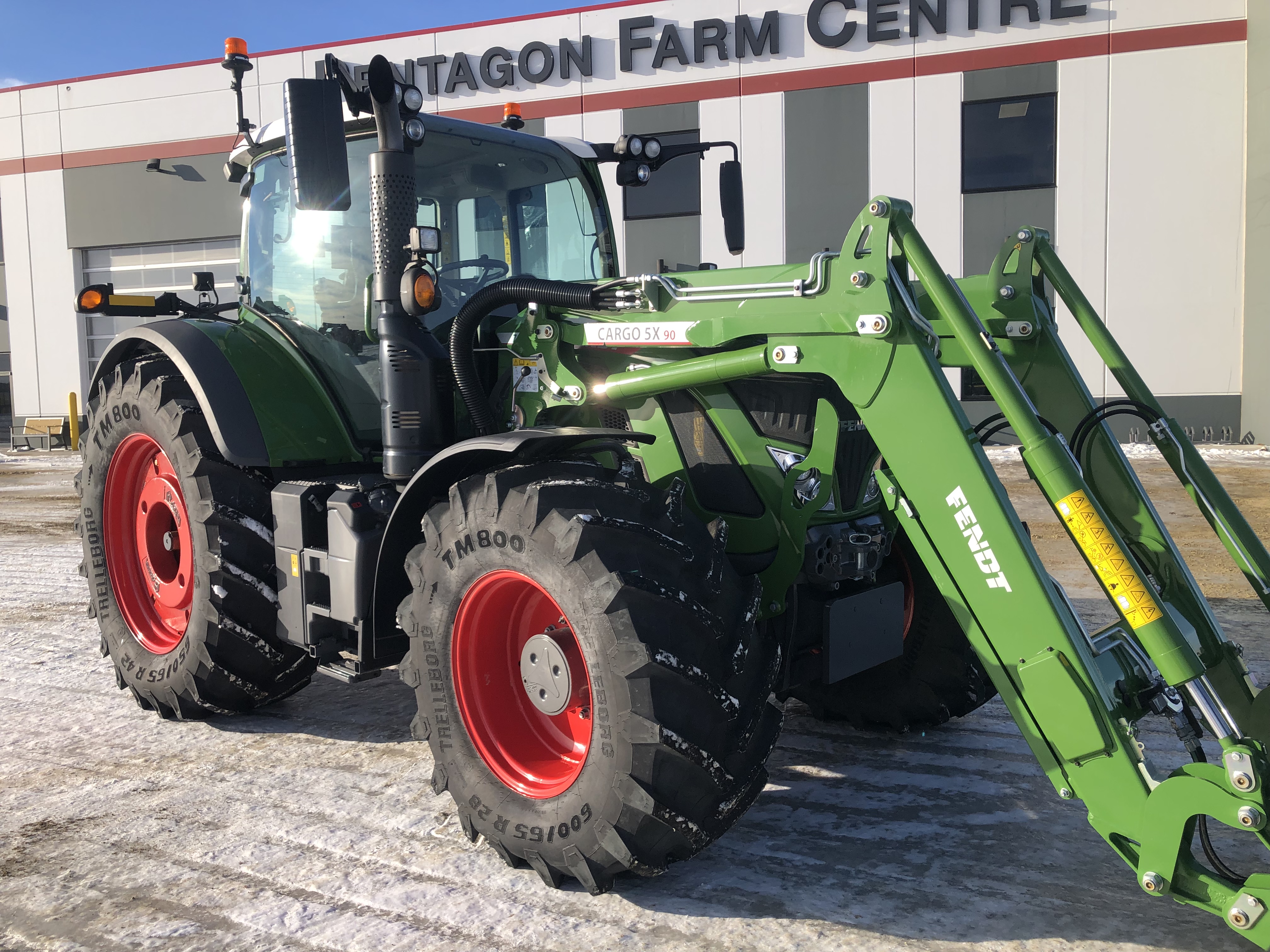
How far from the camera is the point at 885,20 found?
1460 cm

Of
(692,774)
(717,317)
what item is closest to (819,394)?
(717,317)

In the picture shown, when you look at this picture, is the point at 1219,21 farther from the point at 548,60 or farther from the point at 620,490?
the point at 620,490

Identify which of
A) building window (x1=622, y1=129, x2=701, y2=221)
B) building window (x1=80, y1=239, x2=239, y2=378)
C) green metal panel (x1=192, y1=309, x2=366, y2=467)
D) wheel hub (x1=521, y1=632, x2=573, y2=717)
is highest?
building window (x1=622, y1=129, x2=701, y2=221)

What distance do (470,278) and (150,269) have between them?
17.8 metres

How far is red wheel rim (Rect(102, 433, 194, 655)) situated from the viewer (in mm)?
4434

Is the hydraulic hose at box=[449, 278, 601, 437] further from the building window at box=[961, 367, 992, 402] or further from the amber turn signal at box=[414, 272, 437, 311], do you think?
the building window at box=[961, 367, 992, 402]

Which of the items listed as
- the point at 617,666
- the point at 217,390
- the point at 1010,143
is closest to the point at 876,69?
the point at 1010,143

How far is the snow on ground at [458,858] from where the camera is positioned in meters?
2.57

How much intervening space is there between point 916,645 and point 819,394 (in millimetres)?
1258

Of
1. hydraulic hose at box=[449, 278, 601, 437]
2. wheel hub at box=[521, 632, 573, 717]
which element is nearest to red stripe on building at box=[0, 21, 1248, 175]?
hydraulic hose at box=[449, 278, 601, 437]

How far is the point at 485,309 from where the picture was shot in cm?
354

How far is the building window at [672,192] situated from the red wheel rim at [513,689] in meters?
13.2

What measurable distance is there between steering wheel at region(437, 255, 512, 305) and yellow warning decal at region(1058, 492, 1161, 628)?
7.79ft

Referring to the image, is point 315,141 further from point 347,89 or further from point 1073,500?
point 1073,500
